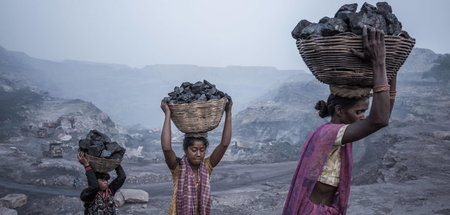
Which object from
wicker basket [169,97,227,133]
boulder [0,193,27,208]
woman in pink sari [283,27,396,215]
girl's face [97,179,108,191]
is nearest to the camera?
woman in pink sari [283,27,396,215]

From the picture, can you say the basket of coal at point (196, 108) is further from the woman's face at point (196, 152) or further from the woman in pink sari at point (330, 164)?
the woman in pink sari at point (330, 164)

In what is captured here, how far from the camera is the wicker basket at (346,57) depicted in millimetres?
1657

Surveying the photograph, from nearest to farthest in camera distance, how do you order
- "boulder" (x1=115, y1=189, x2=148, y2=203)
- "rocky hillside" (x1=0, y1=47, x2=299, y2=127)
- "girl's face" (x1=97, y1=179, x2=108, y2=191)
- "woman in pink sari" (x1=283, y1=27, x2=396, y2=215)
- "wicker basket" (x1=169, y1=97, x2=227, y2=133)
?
1. "woman in pink sari" (x1=283, y1=27, x2=396, y2=215)
2. "wicker basket" (x1=169, y1=97, x2=227, y2=133)
3. "girl's face" (x1=97, y1=179, x2=108, y2=191)
4. "boulder" (x1=115, y1=189, x2=148, y2=203)
5. "rocky hillside" (x1=0, y1=47, x2=299, y2=127)

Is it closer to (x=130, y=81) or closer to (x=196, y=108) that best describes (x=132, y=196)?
(x=196, y=108)

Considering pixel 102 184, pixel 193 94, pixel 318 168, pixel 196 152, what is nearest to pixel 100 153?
pixel 102 184

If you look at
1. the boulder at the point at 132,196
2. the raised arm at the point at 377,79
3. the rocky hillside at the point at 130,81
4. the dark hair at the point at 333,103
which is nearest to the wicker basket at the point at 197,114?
the dark hair at the point at 333,103

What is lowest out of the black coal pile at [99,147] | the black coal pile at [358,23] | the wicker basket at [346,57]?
the black coal pile at [99,147]

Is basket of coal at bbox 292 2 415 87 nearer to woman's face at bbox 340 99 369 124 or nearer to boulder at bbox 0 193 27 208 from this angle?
woman's face at bbox 340 99 369 124

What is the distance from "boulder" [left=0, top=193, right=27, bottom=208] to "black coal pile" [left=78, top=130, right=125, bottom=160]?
22.8ft

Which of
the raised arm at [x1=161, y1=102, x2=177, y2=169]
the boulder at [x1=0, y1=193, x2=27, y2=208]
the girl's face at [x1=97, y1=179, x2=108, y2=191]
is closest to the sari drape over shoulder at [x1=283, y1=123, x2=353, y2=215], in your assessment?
the raised arm at [x1=161, y1=102, x2=177, y2=169]

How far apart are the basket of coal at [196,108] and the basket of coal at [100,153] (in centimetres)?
77

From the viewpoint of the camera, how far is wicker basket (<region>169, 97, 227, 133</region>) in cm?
266

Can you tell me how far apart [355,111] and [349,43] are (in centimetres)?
44

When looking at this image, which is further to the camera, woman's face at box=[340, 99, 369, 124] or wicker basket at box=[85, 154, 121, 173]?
wicker basket at box=[85, 154, 121, 173]
